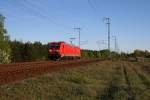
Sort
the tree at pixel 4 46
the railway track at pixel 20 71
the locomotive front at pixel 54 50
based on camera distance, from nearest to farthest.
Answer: the railway track at pixel 20 71
the tree at pixel 4 46
the locomotive front at pixel 54 50

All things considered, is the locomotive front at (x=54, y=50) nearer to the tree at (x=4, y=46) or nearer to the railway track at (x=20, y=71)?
the tree at (x=4, y=46)

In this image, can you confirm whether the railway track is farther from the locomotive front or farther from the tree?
the locomotive front

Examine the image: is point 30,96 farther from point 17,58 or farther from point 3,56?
point 17,58

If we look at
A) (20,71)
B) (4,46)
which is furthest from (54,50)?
(20,71)

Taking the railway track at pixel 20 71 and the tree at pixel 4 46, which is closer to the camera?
the railway track at pixel 20 71

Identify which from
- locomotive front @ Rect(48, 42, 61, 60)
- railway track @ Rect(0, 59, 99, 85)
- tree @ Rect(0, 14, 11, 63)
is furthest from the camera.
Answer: locomotive front @ Rect(48, 42, 61, 60)

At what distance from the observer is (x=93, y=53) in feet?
520

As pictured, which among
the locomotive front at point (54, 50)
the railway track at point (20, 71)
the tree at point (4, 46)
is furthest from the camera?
the locomotive front at point (54, 50)

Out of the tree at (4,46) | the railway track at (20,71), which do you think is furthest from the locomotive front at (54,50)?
the railway track at (20,71)

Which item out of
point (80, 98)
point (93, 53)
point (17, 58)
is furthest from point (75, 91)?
point (93, 53)

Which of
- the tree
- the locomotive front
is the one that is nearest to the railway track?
the tree

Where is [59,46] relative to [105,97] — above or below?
above

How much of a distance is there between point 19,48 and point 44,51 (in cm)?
1360

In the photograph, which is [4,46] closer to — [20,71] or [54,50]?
[54,50]
